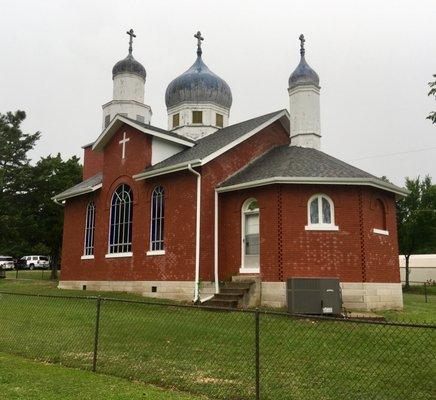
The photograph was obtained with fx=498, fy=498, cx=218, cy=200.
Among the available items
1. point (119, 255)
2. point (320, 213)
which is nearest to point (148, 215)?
point (119, 255)

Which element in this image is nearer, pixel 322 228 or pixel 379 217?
pixel 322 228

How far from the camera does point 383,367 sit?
797 centimetres

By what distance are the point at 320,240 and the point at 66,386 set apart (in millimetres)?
10646

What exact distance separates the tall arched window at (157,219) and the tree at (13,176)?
17.2m

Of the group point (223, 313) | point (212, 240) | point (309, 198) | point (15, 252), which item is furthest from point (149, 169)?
point (15, 252)

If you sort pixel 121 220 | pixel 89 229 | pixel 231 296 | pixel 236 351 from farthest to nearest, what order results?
1. pixel 89 229
2. pixel 121 220
3. pixel 231 296
4. pixel 236 351

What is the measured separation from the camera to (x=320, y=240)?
1566 centimetres

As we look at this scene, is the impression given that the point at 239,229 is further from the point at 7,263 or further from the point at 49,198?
the point at 7,263

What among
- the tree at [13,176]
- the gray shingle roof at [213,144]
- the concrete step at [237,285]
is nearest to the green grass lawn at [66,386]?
the concrete step at [237,285]

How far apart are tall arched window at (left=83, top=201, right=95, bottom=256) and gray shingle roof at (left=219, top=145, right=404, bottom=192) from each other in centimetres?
747

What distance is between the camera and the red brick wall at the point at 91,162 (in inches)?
1059

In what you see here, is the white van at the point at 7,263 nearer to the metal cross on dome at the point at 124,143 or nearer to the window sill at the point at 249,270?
the metal cross on dome at the point at 124,143

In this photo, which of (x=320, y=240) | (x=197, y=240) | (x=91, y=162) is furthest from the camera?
(x=91, y=162)

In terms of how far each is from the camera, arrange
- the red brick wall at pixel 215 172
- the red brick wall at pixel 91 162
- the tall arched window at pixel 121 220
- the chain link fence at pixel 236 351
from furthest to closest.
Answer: the red brick wall at pixel 91 162 → the tall arched window at pixel 121 220 → the red brick wall at pixel 215 172 → the chain link fence at pixel 236 351
